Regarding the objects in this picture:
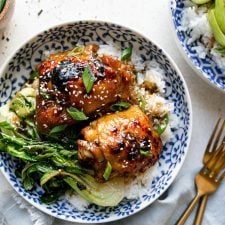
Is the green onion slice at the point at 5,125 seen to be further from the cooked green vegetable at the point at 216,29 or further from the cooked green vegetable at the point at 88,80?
the cooked green vegetable at the point at 216,29

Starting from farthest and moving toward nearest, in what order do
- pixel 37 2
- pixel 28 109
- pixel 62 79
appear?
pixel 37 2 < pixel 28 109 < pixel 62 79

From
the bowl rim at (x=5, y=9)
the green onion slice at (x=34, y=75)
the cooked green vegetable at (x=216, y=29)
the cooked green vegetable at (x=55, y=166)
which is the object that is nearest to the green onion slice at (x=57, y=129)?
the cooked green vegetable at (x=55, y=166)

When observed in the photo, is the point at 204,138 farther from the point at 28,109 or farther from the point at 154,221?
the point at 28,109

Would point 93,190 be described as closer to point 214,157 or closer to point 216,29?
point 214,157

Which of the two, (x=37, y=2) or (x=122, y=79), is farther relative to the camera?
(x=37, y=2)

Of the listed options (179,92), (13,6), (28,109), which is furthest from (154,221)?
(13,6)

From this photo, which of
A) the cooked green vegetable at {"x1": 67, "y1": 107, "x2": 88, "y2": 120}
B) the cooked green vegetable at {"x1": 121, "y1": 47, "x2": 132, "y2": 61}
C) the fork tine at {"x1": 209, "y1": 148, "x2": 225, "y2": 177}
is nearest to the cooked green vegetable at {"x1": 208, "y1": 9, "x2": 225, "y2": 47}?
the cooked green vegetable at {"x1": 121, "y1": 47, "x2": 132, "y2": 61}
